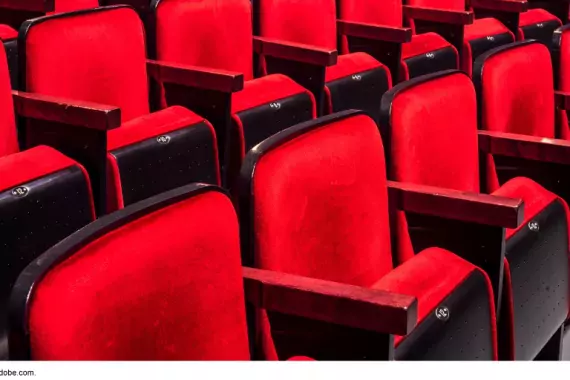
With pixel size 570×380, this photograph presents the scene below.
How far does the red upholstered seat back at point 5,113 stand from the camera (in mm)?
310

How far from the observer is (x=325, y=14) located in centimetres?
48

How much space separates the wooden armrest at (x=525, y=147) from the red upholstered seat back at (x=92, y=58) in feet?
0.46

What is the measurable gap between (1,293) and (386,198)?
4.6 inches

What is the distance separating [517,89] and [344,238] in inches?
6.1

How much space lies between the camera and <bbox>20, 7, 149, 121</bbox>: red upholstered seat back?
337 millimetres

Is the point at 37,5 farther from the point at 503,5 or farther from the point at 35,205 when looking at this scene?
the point at 503,5

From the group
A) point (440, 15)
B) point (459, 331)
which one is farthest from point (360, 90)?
point (459, 331)

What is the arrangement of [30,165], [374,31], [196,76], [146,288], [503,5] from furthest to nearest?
[503,5], [374,31], [196,76], [30,165], [146,288]

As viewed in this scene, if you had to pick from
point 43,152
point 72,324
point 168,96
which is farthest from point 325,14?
point 72,324

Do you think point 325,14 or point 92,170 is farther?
point 325,14

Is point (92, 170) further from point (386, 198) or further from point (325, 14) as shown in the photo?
point (325, 14)

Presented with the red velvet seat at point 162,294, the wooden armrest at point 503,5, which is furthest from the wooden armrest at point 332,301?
the wooden armrest at point 503,5

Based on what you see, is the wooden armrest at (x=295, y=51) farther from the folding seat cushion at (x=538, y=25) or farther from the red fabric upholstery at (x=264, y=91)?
the folding seat cushion at (x=538, y=25)

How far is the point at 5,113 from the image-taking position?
312 mm
